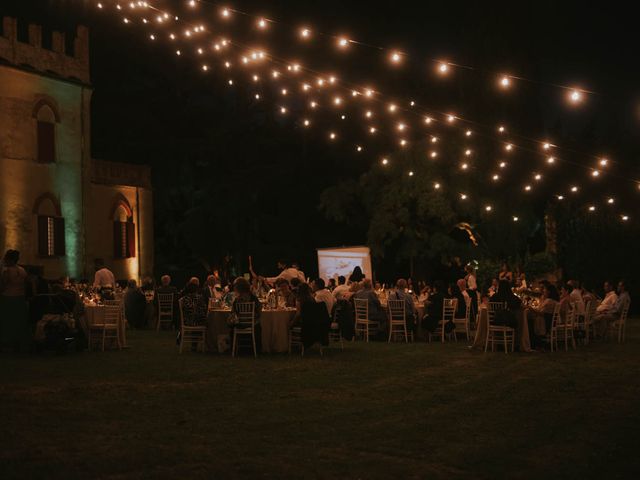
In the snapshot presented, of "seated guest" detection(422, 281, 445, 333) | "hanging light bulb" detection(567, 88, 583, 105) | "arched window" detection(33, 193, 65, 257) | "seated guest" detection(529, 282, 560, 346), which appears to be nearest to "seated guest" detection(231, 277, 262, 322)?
"seated guest" detection(422, 281, 445, 333)

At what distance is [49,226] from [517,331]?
1505 cm

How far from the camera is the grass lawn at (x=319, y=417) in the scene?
18.2 ft

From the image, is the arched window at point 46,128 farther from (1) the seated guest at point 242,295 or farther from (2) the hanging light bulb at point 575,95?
(2) the hanging light bulb at point 575,95

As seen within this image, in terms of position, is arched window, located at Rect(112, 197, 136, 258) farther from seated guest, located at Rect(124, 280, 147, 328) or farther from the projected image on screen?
seated guest, located at Rect(124, 280, 147, 328)

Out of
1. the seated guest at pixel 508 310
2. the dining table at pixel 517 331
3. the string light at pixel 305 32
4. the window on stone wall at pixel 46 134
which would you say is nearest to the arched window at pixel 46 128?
the window on stone wall at pixel 46 134

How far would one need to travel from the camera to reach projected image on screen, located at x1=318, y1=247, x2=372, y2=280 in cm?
2238

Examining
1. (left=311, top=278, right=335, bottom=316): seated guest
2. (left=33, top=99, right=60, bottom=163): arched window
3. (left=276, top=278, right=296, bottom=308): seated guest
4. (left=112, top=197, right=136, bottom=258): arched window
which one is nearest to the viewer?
(left=276, top=278, right=296, bottom=308): seated guest

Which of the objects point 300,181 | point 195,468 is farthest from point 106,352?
point 300,181

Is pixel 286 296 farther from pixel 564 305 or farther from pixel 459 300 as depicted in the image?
pixel 564 305

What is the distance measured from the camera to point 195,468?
5445 millimetres

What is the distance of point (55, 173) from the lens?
23.7 meters

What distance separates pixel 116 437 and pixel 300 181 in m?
24.4

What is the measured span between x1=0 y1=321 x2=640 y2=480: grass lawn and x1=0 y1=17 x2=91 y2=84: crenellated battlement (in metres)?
13.3

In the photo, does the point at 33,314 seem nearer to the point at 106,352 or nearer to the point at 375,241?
the point at 106,352
